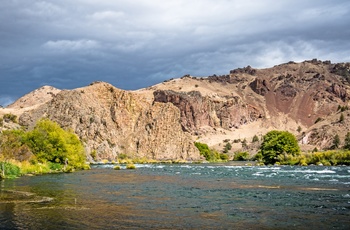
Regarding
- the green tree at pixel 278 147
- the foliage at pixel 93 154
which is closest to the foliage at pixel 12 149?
the green tree at pixel 278 147

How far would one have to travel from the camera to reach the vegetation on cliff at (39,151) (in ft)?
212

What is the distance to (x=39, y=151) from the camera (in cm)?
7962

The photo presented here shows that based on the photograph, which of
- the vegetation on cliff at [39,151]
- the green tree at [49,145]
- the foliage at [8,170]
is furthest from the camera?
the green tree at [49,145]

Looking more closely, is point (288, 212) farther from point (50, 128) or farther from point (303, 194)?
point (50, 128)

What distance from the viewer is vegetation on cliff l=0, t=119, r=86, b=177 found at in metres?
64.5

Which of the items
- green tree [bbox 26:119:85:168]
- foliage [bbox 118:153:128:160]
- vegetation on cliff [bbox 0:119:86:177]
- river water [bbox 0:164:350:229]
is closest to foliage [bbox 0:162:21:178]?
vegetation on cliff [bbox 0:119:86:177]

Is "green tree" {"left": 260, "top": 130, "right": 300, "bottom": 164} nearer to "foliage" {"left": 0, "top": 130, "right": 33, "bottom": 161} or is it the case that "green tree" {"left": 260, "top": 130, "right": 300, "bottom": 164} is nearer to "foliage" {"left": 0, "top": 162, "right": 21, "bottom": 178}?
"foliage" {"left": 0, "top": 130, "right": 33, "bottom": 161}

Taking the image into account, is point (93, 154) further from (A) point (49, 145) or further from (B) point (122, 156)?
(A) point (49, 145)

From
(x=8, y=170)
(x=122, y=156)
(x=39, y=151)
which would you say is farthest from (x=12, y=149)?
(x=122, y=156)

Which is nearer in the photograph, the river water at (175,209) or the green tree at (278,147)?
the river water at (175,209)

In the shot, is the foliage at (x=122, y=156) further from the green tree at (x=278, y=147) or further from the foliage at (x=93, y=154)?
the green tree at (x=278, y=147)

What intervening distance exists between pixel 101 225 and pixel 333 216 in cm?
1399

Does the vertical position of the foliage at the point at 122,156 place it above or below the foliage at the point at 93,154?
below

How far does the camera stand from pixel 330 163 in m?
104
